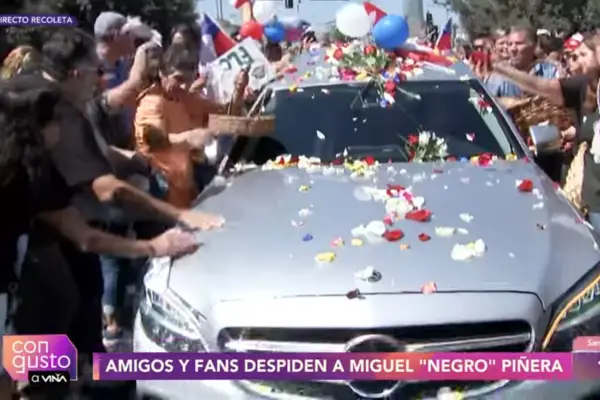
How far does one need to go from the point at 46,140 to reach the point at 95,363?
28.0 inches

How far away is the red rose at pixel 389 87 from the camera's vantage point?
166 inches

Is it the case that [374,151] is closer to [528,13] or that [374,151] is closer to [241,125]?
[241,125]

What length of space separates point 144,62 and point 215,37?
30 cm

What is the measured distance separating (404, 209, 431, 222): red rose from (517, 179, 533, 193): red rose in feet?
1.53

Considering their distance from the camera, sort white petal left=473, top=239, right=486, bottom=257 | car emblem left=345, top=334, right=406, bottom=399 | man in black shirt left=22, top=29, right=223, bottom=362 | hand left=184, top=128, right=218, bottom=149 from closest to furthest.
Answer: car emblem left=345, top=334, right=406, bottom=399 < white petal left=473, top=239, right=486, bottom=257 < man in black shirt left=22, top=29, right=223, bottom=362 < hand left=184, top=128, right=218, bottom=149

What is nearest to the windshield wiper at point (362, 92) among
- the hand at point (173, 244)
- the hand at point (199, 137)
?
the hand at point (199, 137)

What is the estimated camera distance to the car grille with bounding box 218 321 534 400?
9.49 feet

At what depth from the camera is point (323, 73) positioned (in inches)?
174

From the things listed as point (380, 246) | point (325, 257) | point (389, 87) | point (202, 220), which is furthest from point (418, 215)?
point (389, 87)

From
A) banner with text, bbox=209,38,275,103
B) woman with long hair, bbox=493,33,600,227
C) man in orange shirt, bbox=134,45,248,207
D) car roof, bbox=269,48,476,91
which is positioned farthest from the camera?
banner with text, bbox=209,38,275,103

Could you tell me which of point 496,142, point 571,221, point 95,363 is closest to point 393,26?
point 496,142

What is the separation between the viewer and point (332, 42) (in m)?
4.11

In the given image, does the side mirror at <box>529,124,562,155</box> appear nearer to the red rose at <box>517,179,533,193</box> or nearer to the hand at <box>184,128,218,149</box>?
the red rose at <box>517,179,533,193</box>

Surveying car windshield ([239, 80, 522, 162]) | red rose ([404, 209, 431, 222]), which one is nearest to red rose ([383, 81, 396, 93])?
car windshield ([239, 80, 522, 162])
